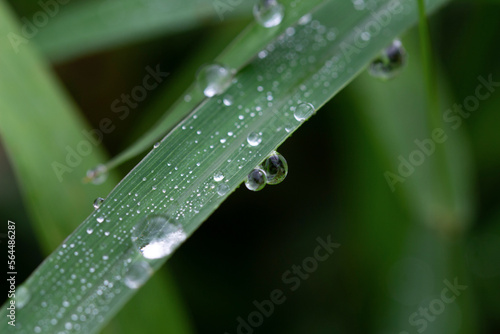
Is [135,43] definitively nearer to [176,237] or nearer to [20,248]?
[20,248]

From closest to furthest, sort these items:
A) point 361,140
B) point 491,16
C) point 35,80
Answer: point 35,80
point 361,140
point 491,16

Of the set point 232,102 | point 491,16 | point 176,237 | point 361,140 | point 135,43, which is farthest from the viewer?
point 135,43

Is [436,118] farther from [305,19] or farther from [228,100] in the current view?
[228,100]

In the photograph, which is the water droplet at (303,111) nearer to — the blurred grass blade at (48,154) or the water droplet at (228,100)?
the water droplet at (228,100)

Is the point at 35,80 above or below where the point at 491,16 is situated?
above

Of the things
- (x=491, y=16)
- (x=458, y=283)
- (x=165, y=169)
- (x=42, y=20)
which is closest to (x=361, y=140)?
(x=458, y=283)

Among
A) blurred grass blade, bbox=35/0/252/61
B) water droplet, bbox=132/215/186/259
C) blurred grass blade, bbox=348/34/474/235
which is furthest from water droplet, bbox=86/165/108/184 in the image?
blurred grass blade, bbox=348/34/474/235

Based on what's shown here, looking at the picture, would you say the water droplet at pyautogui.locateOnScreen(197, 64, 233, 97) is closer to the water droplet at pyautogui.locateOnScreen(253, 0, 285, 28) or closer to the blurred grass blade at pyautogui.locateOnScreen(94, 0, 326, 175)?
the blurred grass blade at pyautogui.locateOnScreen(94, 0, 326, 175)
